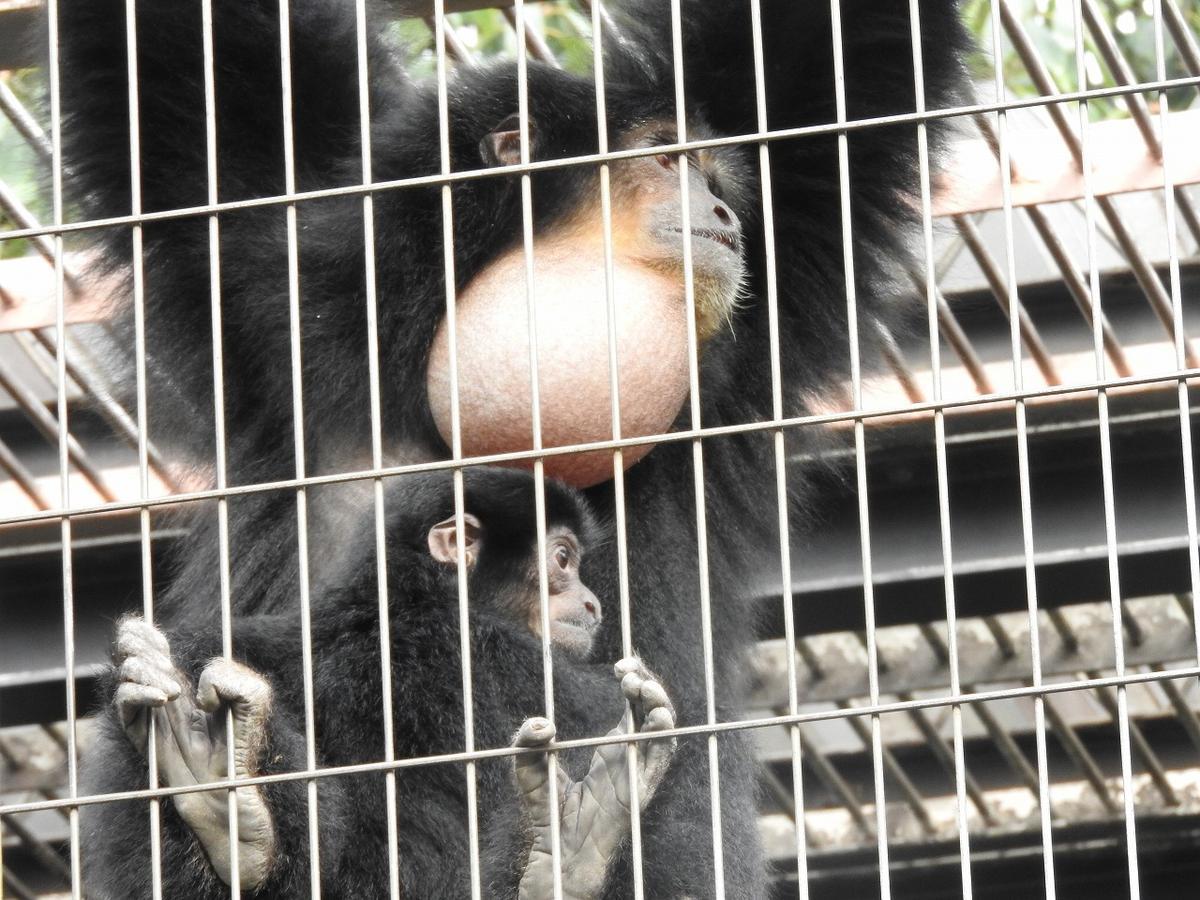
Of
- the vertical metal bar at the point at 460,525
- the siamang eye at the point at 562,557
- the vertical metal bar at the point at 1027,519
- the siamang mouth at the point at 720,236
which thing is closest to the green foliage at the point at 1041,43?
the siamang mouth at the point at 720,236

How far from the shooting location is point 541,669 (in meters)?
4.80

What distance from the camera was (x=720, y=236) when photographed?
17.0ft

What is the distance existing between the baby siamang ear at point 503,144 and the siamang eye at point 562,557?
3.66ft

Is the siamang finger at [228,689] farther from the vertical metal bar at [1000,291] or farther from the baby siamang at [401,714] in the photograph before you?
the vertical metal bar at [1000,291]

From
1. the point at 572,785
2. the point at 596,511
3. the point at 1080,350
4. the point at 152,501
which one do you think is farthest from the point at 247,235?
the point at 1080,350

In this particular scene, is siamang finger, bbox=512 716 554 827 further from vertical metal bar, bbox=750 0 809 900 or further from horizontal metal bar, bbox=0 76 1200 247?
horizontal metal bar, bbox=0 76 1200 247

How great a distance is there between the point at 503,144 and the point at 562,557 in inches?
47.0

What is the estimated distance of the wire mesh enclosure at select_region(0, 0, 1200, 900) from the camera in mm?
3789

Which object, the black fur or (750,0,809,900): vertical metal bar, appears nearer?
(750,0,809,900): vertical metal bar

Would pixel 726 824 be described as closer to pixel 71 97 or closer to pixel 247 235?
pixel 247 235

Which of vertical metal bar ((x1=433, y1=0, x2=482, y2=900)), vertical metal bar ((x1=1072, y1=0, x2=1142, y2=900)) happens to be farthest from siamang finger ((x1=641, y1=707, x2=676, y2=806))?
vertical metal bar ((x1=1072, y1=0, x2=1142, y2=900))

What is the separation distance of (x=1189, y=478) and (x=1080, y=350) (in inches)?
120

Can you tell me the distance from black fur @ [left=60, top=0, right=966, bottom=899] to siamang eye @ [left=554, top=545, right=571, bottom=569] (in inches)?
9.6

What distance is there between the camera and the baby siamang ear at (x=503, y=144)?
5.43 meters
